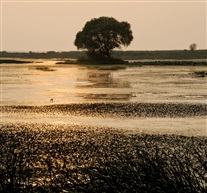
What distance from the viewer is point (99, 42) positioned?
12681 cm

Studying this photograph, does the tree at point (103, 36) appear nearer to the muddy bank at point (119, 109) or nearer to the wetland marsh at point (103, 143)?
the wetland marsh at point (103, 143)

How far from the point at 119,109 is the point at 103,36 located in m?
94.7

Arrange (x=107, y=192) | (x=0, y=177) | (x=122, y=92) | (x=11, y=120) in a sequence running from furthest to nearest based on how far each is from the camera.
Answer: (x=122, y=92), (x=11, y=120), (x=0, y=177), (x=107, y=192)

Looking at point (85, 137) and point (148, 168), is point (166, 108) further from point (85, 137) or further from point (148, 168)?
Answer: point (148, 168)

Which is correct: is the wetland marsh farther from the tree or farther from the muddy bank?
the tree

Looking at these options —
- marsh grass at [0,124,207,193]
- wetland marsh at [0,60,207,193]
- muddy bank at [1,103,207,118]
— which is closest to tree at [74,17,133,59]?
wetland marsh at [0,60,207,193]

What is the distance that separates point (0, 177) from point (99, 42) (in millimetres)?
117790

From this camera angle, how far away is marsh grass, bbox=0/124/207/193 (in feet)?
Answer: 30.7

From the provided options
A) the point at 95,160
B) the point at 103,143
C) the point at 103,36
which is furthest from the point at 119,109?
the point at 103,36

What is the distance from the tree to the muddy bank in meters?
91.3

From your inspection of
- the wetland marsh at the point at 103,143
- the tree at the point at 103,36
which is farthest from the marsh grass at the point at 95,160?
the tree at the point at 103,36

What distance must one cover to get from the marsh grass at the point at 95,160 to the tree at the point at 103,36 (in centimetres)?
10218

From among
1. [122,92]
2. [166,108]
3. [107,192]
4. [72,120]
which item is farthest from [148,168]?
[122,92]

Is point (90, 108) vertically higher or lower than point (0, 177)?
lower
